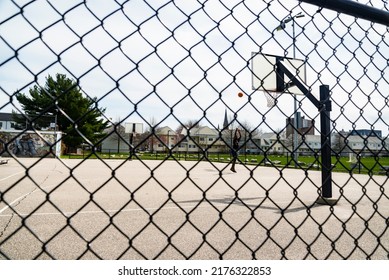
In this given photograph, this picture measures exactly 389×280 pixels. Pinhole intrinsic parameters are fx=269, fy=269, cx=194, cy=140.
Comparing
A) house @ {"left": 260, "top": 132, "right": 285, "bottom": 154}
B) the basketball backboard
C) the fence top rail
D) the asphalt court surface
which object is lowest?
the asphalt court surface

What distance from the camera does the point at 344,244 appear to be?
2.83 m

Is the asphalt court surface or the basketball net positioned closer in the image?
the basketball net

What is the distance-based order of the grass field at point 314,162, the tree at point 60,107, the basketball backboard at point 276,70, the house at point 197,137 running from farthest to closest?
the basketball backboard at point 276,70
the grass field at point 314,162
the house at point 197,137
the tree at point 60,107

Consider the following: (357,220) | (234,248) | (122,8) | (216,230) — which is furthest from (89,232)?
(357,220)

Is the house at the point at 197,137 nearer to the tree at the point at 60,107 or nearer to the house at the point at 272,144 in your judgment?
the house at the point at 272,144

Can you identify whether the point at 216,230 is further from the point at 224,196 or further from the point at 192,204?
the point at 224,196

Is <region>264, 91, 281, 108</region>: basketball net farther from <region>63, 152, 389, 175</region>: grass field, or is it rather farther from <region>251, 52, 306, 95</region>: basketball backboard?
<region>63, 152, 389, 175</region>: grass field

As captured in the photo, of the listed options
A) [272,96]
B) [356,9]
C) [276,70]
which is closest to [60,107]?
[272,96]

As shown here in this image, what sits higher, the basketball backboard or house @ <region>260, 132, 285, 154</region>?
the basketball backboard

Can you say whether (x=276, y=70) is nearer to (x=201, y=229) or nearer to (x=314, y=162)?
(x=314, y=162)

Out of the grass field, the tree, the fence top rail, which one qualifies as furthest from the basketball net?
the tree

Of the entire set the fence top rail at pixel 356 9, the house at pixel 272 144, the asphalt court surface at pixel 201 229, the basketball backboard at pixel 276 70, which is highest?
the fence top rail at pixel 356 9

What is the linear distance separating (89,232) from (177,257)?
1.28m

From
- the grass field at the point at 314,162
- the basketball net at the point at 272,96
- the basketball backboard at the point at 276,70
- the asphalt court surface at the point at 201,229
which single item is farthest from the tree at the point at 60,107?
the basketball backboard at the point at 276,70
